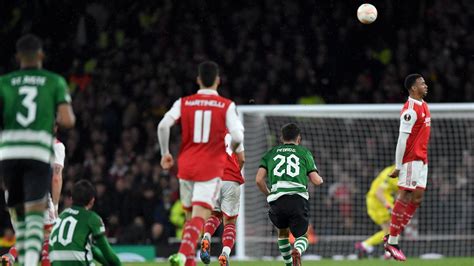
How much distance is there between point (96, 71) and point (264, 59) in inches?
139

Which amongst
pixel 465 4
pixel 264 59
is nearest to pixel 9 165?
pixel 264 59

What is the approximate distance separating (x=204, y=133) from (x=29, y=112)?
1.59 meters

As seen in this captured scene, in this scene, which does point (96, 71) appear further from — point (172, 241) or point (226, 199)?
point (226, 199)

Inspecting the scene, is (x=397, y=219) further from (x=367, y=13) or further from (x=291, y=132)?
(x=367, y=13)

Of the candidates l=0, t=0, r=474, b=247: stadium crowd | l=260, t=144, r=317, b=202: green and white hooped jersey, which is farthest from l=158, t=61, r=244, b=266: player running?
l=0, t=0, r=474, b=247: stadium crowd

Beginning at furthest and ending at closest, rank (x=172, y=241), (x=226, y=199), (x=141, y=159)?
(x=141, y=159), (x=172, y=241), (x=226, y=199)

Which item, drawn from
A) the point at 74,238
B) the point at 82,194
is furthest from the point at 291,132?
the point at 74,238

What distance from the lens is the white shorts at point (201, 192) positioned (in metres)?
8.69

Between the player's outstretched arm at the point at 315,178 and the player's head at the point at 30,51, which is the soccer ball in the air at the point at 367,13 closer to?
the player's outstretched arm at the point at 315,178

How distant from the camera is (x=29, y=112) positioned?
7816mm

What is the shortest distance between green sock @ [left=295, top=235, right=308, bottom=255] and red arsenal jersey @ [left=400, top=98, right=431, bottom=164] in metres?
2.44

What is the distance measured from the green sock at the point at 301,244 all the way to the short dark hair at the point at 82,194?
108 inches

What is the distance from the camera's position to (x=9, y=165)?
308 inches

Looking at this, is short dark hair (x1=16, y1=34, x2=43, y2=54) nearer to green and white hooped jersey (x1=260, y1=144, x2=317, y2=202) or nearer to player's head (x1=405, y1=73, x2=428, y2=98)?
green and white hooped jersey (x1=260, y1=144, x2=317, y2=202)
